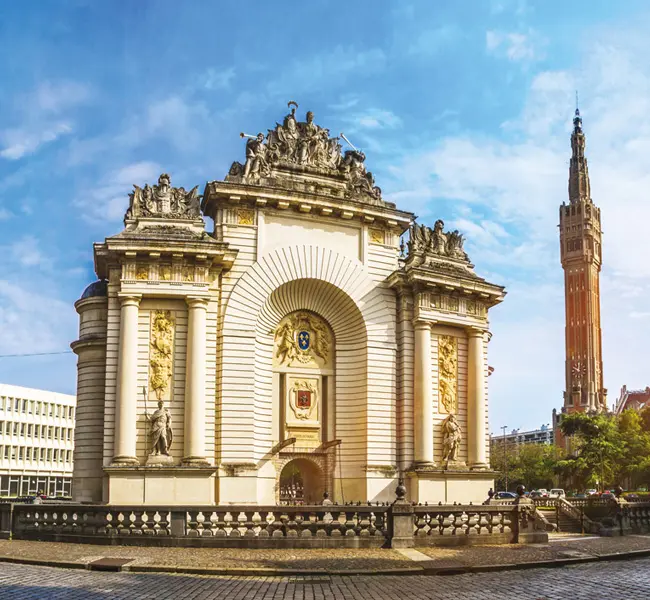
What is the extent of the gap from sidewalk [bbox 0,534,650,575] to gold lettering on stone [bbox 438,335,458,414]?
51.8ft

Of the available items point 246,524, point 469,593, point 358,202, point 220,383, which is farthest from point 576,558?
point 358,202

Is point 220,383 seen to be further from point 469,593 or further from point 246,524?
point 469,593

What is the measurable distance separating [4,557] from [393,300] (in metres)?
24.7

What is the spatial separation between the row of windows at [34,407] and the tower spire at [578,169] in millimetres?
99960

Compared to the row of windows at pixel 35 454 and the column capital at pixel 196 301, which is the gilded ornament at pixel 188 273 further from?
the row of windows at pixel 35 454

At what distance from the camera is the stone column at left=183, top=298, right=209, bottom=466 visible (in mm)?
35906

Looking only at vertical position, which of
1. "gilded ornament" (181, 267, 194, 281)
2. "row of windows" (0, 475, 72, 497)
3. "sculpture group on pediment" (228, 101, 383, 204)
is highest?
"sculpture group on pediment" (228, 101, 383, 204)

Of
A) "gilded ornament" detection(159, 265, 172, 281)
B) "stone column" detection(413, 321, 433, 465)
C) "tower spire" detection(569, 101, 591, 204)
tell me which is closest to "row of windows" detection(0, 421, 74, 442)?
"gilded ornament" detection(159, 265, 172, 281)

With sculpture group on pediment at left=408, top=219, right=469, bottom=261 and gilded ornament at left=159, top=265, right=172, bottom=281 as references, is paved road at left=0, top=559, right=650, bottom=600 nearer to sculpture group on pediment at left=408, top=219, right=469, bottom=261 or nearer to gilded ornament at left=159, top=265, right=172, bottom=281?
gilded ornament at left=159, top=265, right=172, bottom=281

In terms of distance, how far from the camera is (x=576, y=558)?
22.9 meters

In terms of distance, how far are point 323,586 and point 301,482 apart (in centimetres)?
2584

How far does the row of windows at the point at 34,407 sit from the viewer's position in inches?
3524

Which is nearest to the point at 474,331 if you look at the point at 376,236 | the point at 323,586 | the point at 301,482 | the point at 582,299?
the point at 376,236

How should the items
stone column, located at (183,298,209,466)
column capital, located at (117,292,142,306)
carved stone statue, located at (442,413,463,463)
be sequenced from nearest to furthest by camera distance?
stone column, located at (183,298,209,466)
column capital, located at (117,292,142,306)
carved stone statue, located at (442,413,463,463)
